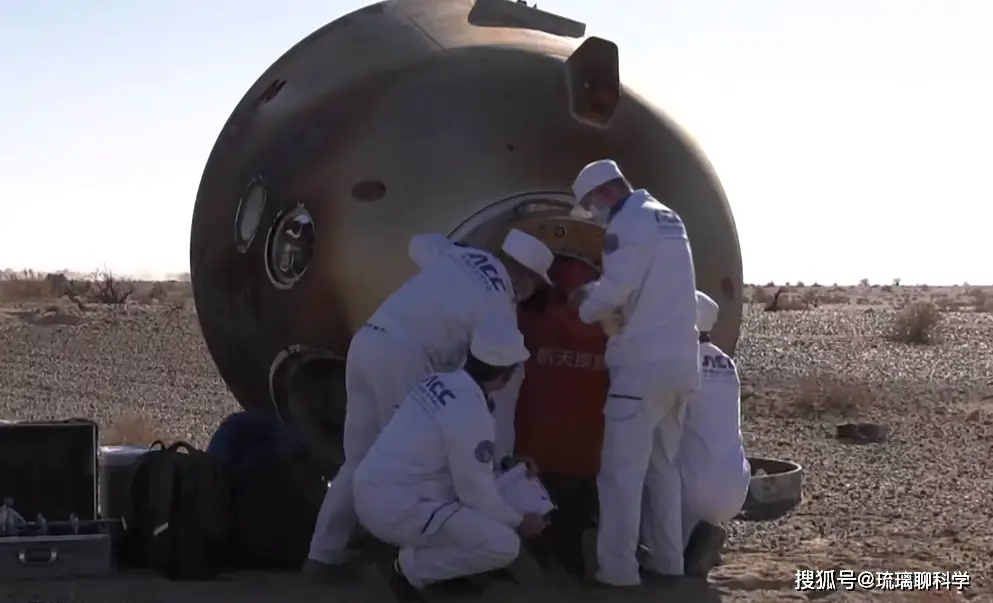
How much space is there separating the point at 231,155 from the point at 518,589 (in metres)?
2.86

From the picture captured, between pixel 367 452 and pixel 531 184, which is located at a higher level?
pixel 531 184

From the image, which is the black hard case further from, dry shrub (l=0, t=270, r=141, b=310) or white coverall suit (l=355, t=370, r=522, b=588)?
dry shrub (l=0, t=270, r=141, b=310)

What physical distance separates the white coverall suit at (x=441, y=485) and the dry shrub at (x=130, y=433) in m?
6.25

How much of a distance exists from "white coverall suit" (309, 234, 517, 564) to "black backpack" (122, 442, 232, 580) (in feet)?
2.07

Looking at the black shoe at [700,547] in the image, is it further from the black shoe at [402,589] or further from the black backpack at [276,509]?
the black backpack at [276,509]

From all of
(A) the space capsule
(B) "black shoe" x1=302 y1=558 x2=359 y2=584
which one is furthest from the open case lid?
(B) "black shoe" x1=302 y1=558 x2=359 y2=584

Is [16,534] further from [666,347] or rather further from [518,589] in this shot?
[666,347]

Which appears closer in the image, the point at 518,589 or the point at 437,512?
the point at 437,512

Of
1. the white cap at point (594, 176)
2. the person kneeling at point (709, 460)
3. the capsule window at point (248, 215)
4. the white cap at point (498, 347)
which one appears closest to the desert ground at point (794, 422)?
the person kneeling at point (709, 460)

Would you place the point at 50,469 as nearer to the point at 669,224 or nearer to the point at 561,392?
the point at 561,392

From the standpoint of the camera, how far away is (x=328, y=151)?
7.47 m

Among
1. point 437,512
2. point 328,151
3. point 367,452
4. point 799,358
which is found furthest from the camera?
point 799,358

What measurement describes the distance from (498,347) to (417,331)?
1.71 ft

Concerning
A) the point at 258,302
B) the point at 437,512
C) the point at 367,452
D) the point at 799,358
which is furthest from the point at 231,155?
the point at 799,358
